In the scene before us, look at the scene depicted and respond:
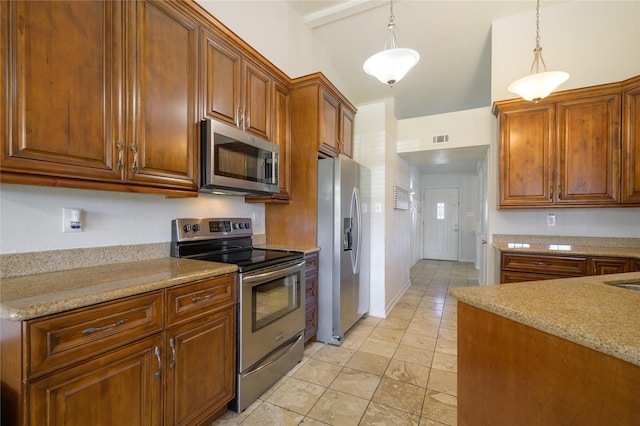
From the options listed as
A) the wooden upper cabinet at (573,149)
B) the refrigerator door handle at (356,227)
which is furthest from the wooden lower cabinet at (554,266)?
the refrigerator door handle at (356,227)

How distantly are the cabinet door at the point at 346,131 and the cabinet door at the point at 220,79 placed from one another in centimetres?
126

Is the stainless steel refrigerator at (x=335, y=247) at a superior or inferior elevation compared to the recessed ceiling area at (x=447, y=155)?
inferior

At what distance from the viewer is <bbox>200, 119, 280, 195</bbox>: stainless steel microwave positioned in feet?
5.81

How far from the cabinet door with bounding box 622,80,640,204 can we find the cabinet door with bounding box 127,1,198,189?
3646 mm

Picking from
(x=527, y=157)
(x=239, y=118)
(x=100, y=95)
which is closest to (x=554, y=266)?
(x=527, y=157)

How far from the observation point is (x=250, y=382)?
1.74 m

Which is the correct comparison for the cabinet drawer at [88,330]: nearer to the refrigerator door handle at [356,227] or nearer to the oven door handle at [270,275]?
the oven door handle at [270,275]

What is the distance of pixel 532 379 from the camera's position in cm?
85

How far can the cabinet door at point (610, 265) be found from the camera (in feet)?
7.48

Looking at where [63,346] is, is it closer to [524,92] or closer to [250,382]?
[250,382]

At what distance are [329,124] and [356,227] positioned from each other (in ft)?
3.52

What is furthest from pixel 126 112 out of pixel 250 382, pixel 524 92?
pixel 524 92

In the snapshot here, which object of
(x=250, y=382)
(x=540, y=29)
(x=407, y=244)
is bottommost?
(x=250, y=382)

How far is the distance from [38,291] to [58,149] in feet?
1.88
